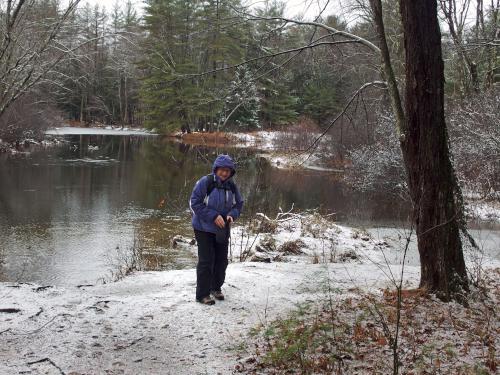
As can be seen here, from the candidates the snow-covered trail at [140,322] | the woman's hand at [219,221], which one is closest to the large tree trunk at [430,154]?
the snow-covered trail at [140,322]

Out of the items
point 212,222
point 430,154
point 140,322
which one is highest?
point 430,154

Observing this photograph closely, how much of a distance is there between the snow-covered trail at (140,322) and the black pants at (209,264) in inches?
7.6

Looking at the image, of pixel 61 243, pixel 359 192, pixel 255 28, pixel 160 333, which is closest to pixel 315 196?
pixel 359 192

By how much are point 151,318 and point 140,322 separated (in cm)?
13

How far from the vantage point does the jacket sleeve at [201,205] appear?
504cm

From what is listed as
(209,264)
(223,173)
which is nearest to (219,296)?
(209,264)

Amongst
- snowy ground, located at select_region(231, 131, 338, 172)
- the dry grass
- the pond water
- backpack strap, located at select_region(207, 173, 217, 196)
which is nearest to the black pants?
backpack strap, located at select_region(207, 173, 217, 196)

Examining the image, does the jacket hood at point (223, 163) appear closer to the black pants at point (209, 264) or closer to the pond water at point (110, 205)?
the black pants at point (209, 264)

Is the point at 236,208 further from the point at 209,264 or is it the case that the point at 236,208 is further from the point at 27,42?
the point at 27,42

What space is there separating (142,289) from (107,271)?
3743 mm

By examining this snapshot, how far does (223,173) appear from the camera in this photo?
513 centimetres

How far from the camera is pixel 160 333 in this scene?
4.31m

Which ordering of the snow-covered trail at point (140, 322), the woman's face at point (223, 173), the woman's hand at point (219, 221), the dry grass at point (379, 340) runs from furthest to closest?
the woman's face at point (223, 173) < the woman's hand at point (219, 221) < the snow-covered trail at point (140, 322) < the dry grass at point (379, 340)

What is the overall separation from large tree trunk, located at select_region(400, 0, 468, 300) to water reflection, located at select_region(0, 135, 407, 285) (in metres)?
3.05
